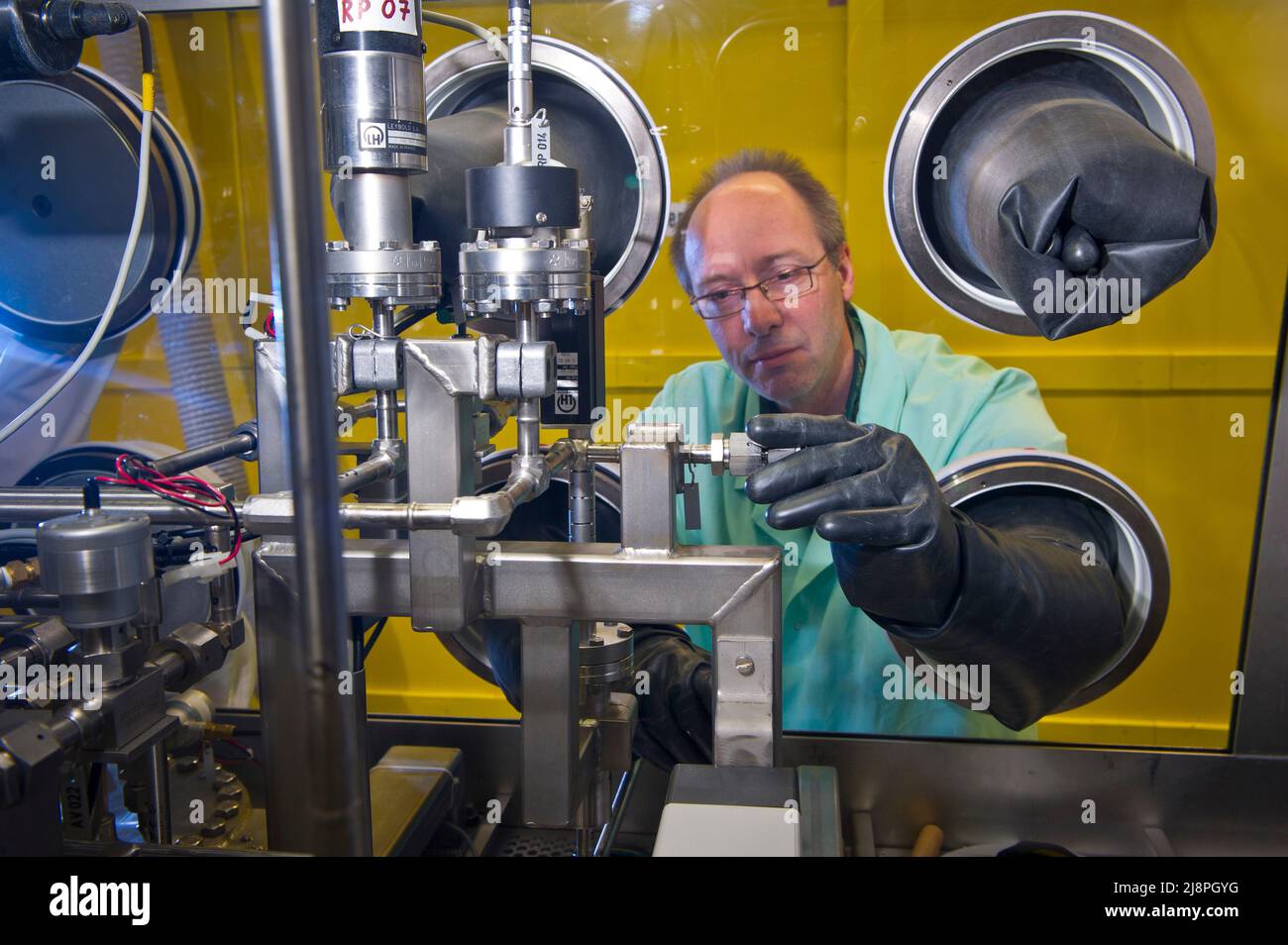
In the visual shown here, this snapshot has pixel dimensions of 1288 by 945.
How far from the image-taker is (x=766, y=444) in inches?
41.9

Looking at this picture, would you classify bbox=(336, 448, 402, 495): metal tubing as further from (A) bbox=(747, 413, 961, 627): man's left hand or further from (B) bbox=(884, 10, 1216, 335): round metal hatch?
(B) bbox=(884, 10, 1216, 335): round metal hatch

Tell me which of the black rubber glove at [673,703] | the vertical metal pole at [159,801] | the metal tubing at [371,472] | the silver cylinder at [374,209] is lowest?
the black rubber glove at [673,703]

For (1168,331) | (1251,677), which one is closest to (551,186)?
(1168,331)

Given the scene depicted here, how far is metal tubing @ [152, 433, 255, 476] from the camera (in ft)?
4.04

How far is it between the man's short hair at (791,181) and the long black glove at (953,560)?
1.99ft

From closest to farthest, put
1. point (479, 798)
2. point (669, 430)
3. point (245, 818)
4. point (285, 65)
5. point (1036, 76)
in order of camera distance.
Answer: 1. point (285, 65)
2. point (669, 430)
3. point (245, 818)
4. point (1036, 76)
5. point (479, 798)

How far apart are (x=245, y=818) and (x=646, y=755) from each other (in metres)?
0.87

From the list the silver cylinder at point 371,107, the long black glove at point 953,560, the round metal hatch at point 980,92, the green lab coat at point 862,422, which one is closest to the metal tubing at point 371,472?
the silver cylinder at point 371,107

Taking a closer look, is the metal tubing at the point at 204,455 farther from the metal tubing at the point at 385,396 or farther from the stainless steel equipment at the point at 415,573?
the metal tubing at the point at 385,396

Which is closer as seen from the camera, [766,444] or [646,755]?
[766,444]

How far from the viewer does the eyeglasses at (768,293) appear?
1.77 metres

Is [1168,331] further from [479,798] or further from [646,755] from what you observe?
[479,798]
